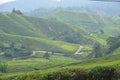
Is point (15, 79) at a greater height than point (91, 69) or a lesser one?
lesser

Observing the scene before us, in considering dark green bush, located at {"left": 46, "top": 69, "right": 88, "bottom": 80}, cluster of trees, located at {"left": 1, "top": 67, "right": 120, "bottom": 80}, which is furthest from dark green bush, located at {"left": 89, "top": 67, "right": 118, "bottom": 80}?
dark green bush, located at {"left": 46, "top": 69, "right": 88, "bottom": 80}

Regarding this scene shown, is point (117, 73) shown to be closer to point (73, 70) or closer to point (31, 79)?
point (73, 70)

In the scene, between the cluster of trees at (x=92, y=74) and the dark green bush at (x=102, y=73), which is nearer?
the cluster of trees at (x=92, y=74)

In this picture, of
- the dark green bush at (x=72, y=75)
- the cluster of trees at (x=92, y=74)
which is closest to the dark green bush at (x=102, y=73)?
the cluster of trees at (x=92, y=74)

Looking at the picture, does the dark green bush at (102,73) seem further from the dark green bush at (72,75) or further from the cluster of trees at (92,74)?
the dark green bush at (72,75)

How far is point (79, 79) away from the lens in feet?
179

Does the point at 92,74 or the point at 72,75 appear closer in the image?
the point at 72,75

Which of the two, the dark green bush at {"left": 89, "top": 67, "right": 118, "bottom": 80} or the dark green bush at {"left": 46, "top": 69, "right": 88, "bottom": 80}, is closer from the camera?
the dark green bush at {"left": 46, "top": 69, "right": 88, "bottom": 80}

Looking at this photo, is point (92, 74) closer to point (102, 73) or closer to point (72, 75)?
point (102, 73)

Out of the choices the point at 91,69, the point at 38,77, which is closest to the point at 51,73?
the point at 38,77

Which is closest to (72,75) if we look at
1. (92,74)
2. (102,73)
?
(92,74)

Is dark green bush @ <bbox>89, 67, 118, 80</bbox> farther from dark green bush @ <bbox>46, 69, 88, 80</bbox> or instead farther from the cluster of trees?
dark green bush @ <bbox>46, 69, 88, 80</bbox>

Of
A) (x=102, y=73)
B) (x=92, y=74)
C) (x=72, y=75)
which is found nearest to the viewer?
(x=72, y=75)

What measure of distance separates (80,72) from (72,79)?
1.69 metres
